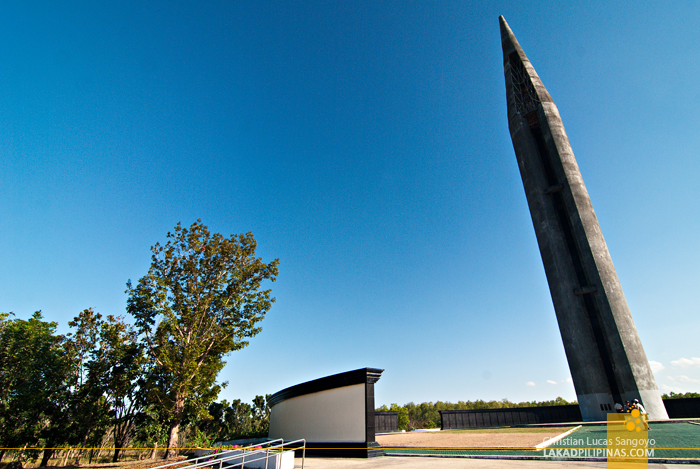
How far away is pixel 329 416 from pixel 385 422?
16338mm

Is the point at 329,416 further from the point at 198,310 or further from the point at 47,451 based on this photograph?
the point at 47,451

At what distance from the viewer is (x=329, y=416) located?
14.9 m

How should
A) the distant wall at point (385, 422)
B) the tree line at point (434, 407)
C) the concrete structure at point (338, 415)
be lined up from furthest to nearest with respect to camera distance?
the tree line at point (434, 407) → the distant wall at point (385, 422) → the concrete structure at point (338, 415)

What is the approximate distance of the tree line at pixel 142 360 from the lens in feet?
58.2

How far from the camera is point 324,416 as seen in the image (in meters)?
15.2

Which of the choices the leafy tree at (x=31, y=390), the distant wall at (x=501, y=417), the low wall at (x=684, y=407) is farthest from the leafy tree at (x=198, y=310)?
the low wall at (x=684, y=407)

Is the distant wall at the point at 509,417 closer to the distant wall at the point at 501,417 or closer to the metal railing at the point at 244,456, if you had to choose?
the distant wall at the point at 501,417

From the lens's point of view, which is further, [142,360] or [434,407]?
[434,407]

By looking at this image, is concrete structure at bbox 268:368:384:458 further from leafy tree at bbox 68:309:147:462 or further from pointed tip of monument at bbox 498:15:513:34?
pointed tip of monument at bbox 498:15:513:34

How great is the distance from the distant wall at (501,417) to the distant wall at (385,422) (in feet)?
14.2

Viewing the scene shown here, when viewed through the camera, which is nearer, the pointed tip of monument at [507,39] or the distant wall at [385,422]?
the distant wall at [385,422]

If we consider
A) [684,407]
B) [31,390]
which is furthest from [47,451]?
[684,407]

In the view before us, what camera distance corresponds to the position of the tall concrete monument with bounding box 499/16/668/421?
22953 millimetres

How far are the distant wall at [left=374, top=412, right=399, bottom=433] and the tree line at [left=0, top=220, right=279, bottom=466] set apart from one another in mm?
13492
